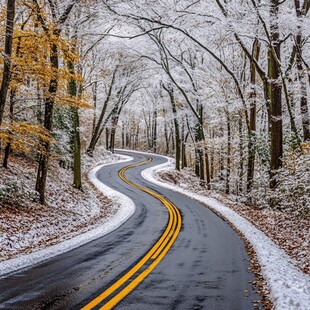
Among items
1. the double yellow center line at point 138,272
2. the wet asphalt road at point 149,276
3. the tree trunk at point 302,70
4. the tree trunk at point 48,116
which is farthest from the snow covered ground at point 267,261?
the tree trunk at point 302,70

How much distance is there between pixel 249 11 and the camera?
14.7m

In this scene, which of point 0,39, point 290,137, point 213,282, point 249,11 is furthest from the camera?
point 290,137

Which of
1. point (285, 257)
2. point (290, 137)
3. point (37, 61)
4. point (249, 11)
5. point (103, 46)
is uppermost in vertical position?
point (103, 46)

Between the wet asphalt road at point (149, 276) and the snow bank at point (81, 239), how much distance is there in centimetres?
32

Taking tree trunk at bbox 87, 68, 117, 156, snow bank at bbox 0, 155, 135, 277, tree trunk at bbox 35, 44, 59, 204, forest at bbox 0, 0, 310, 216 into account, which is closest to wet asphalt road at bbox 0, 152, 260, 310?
snow bank at bbox 0, 155, 135, 277

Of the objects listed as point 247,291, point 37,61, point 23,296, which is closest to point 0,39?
point 37,61

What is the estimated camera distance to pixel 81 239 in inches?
415

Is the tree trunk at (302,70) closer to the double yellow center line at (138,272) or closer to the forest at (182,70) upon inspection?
the forest at (182,70)

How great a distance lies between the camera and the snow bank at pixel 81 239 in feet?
24.7

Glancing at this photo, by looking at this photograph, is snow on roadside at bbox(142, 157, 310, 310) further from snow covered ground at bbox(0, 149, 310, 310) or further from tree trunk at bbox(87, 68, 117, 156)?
tree trunk at bbox(87, 68, 117, 156)

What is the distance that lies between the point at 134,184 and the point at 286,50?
14.9 meters

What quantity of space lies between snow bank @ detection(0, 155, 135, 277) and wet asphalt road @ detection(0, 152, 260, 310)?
32 cm

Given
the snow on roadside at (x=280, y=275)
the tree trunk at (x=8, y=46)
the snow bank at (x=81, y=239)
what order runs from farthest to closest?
1. the tree trunk at (x=8, y=46)
2. the snow bank at (x=81, y=239)
3. the snow on roadside at (x=280, y=275)

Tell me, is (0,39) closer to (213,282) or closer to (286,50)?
(213,282)
